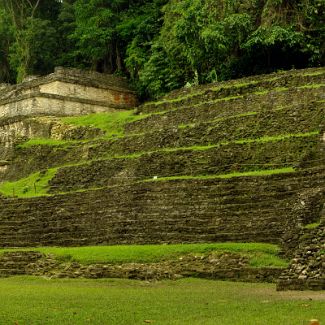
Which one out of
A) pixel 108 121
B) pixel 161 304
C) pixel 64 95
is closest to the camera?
pixel 161 304

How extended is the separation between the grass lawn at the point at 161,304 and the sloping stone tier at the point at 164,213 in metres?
2.64

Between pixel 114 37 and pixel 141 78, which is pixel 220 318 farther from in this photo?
pixel 114 37

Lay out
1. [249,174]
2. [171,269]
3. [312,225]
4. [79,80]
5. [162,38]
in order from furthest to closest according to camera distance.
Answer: [79,80] < [162,38] < [249,174] < [171,269] < [312,225]

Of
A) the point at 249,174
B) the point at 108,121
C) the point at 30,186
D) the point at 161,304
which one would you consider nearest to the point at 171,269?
the point at 161,304

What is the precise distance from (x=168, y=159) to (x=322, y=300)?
13.6m

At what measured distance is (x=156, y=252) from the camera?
58.2 ft

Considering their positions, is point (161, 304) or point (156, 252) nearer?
point (161, 304)

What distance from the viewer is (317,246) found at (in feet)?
46.9

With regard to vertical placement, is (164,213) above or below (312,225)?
above

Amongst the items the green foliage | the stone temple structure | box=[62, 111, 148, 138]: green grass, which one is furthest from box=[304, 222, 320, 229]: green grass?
the green foliage

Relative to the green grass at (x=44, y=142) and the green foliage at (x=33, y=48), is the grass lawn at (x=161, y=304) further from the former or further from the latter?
the green foliage at (x=33, y=48)

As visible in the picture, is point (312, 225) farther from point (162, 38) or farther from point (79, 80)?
point (79, 80)

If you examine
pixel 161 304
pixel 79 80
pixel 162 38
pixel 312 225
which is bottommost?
pixel 161 304

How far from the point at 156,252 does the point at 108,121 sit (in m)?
16.4
